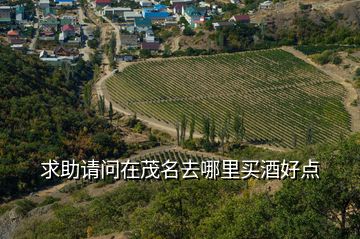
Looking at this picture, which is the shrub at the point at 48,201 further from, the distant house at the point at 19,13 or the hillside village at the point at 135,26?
the distant house at the point at 19,13

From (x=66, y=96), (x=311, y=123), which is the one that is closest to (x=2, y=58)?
(x=66, y=96)

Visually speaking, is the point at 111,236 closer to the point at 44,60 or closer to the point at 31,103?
the point at 31,103

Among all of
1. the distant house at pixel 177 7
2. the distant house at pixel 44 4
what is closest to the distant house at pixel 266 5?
the distant house at pixel 177 7

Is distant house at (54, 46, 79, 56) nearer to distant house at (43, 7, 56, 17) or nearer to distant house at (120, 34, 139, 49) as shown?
distant house at (120, 34, 139, 49)

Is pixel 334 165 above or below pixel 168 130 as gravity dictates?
above

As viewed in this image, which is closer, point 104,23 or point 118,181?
point 118,181

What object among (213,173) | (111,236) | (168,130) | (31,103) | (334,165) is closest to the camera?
(334,165)
